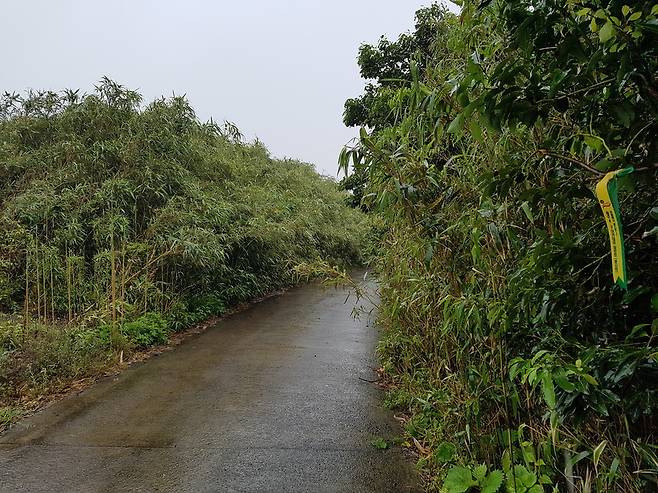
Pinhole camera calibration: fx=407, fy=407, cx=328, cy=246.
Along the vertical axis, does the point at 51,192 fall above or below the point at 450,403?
above

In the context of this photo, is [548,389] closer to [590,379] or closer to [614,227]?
[590,379]

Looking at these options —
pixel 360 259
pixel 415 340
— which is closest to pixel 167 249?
pixel 415 340

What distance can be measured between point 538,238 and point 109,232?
15.9ft

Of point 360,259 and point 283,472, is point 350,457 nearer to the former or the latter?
point 283,472

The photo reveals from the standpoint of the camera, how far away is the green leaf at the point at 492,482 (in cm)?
162

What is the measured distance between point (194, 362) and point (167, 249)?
155 centimetres

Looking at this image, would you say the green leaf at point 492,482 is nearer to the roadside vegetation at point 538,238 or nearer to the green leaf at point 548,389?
the roadside vegetation at point 538,238

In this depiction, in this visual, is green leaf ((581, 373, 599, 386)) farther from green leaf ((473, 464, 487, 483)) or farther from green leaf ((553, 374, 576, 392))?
green leaf ((473, 464, 487, 483))

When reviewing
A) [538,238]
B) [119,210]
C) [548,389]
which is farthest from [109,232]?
[548,389]

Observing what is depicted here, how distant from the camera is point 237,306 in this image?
269 inches

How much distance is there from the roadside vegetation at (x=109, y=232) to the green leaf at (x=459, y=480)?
2.93m

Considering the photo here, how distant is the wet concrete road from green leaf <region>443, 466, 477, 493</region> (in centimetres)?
39

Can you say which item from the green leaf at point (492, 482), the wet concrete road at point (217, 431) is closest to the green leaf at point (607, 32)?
the green leaf at point (492, 482)

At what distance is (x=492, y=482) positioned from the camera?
1651 mm
